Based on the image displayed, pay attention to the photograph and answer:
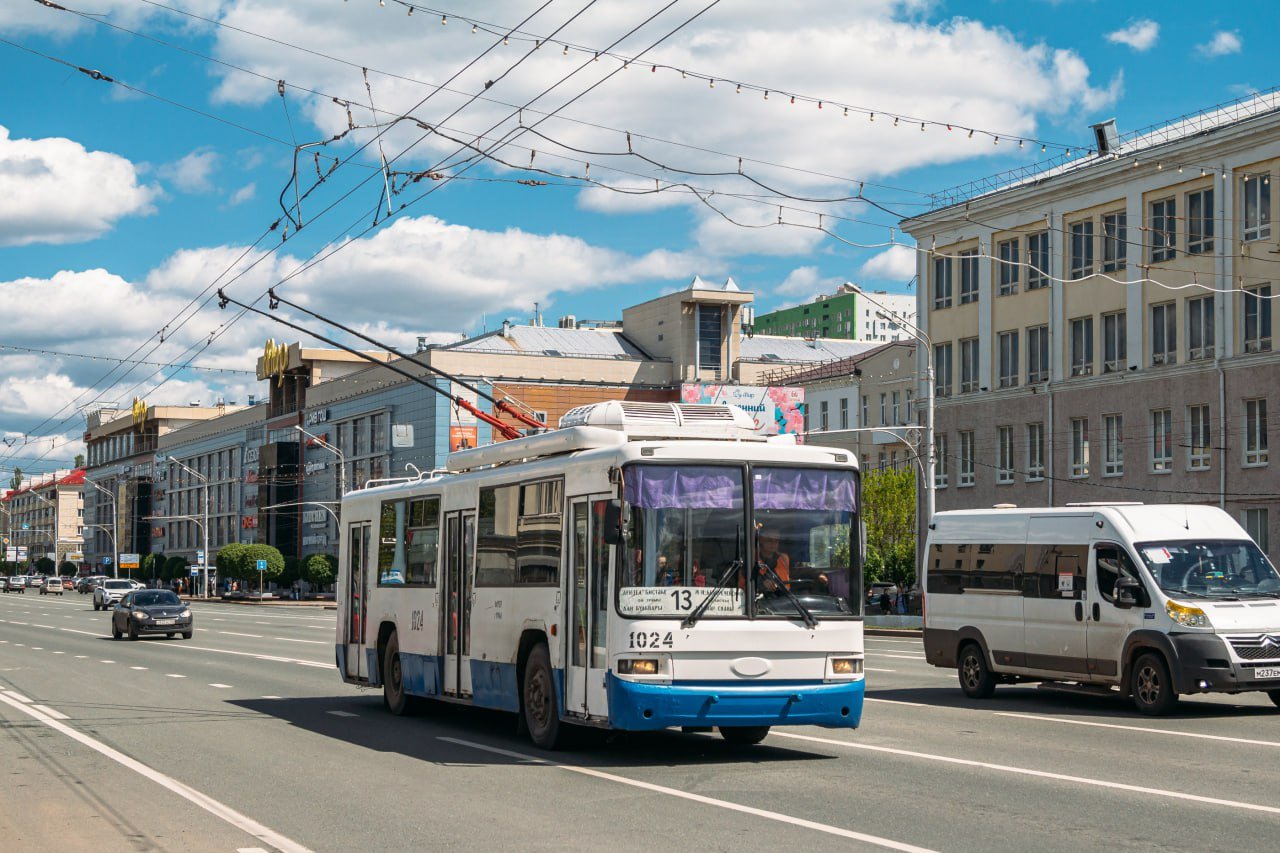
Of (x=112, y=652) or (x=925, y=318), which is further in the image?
(x=925, y=318)

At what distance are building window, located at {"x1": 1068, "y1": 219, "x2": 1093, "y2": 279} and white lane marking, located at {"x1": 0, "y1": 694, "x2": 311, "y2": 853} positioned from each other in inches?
1664

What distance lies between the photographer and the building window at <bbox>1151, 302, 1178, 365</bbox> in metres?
50.3

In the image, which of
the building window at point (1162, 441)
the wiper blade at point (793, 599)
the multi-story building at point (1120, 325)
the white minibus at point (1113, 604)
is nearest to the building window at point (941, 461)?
the multi-story building at point (1120, 325)

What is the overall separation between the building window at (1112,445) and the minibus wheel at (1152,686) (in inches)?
1388

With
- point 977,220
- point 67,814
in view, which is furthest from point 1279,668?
point 977,220

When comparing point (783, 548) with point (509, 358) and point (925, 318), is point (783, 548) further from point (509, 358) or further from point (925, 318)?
point (509, 358)

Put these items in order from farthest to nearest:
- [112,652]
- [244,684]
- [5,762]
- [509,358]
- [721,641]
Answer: [509,358] → [112,652] → [244,684] → [5,762] → [721,641]

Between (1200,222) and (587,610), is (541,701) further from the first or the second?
(1200,222)

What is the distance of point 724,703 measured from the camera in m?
13.1

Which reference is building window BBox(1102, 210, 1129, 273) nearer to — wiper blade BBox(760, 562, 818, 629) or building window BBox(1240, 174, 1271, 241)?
building window BBox(1240, 174, 1271, 241)

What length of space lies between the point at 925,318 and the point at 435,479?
46.5 metres

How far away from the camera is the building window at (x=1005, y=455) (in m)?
57.6

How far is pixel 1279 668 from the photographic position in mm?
17609

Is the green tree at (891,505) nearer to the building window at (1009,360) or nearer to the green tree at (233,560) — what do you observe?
the building window at (1009,360)
